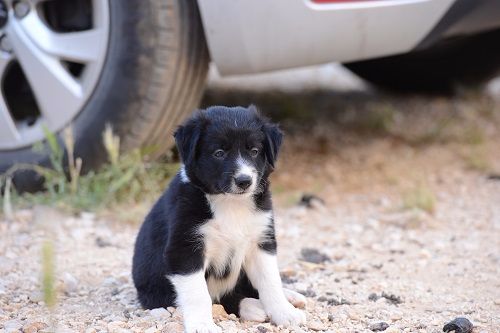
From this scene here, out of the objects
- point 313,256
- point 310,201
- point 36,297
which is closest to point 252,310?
point 36,297

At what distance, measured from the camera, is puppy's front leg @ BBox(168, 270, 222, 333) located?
10.1 feet

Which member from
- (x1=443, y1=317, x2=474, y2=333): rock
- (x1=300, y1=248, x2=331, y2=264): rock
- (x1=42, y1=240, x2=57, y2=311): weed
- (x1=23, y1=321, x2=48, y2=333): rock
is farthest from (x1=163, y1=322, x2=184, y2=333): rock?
(x1=300, y1=248, x2=331, y2=264): rock

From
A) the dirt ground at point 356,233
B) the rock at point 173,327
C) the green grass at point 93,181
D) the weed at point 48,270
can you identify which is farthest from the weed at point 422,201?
the weed at point 48,270

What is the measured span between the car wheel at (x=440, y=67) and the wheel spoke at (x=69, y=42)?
2709mm

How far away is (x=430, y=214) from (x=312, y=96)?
278 centimetres

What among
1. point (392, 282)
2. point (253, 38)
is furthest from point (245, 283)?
point (253, 38)

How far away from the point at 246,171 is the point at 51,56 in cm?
200

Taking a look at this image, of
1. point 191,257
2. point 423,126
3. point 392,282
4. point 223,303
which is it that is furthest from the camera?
point 423,126

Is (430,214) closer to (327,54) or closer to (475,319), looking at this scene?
(327,54)

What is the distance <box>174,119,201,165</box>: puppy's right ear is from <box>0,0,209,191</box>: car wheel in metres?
1.42

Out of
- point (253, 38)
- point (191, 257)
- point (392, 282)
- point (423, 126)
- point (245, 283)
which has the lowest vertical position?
point (423, 126)

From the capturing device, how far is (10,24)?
4719 millimetres

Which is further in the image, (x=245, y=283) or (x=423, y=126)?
(x=423, y=126)

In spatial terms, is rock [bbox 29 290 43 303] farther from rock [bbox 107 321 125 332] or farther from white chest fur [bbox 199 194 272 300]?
white chest fur [bbox 199 194 272 300]
